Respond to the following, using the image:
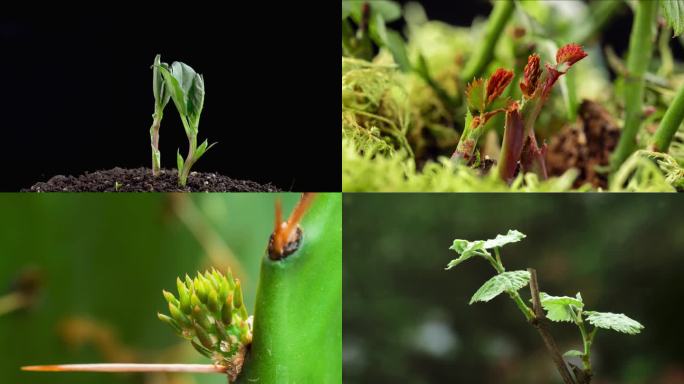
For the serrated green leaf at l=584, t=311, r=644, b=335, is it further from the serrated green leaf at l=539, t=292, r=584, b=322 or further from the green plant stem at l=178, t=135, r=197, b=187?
the green plant stem at l=178, t=135, r=197, b=187

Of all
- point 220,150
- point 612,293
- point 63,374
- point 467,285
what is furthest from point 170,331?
point 612,293

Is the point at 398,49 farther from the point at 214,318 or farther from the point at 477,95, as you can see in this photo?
the point at 214,318

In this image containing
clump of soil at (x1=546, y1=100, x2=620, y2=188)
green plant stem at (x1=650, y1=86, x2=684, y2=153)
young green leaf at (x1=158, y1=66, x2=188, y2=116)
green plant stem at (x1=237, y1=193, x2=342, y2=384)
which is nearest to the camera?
green plant stem at (x1=237, y1=193, x2=342, y2=384)

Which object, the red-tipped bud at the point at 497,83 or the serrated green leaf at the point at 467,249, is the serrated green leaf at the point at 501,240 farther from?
the red-tipped bud at the point at 497,83

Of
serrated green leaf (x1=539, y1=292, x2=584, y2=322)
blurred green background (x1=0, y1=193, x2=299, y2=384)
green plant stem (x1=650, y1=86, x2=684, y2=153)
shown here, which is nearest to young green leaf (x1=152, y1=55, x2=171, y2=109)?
blurred green background (x1=0, y1=193, x2=299, y2=384)

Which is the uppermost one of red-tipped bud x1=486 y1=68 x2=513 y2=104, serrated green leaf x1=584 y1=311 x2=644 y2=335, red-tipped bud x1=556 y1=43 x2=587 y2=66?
red-tipped bud x1=556 y1=43 x2=587 y2=66

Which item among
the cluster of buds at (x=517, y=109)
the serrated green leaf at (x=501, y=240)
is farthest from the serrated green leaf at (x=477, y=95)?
the serrated green leaf at (x=501, y=240)

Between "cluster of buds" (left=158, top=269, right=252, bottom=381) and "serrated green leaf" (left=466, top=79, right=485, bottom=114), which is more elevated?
"serrated green leaf" (left=466, top=79, right=485, bottom=114)

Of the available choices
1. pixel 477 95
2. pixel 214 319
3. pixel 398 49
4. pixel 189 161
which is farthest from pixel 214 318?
pixel 398 49
